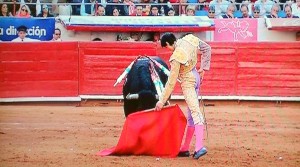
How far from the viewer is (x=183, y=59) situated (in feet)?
22.6

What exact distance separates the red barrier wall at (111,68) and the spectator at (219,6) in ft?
5.98

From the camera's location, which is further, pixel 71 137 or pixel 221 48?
pixel 221 48

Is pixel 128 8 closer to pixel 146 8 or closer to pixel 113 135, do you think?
pixel 146 8

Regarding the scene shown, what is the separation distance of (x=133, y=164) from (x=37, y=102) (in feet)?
24.4

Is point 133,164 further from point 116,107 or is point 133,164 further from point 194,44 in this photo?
point 116,107

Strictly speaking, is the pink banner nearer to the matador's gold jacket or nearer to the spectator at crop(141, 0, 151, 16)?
the spectator at crop(141, 0, 151, 16)

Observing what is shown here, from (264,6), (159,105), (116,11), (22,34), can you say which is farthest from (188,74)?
(264,6)

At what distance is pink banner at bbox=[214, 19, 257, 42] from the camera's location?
50.9 ft

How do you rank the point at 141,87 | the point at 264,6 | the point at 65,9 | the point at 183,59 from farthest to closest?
1. the point at 264,6
2. the point at 65,9
3. the point at 141,87
4. the point at 183,59

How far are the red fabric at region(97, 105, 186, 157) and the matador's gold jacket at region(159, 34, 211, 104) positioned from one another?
0.29m

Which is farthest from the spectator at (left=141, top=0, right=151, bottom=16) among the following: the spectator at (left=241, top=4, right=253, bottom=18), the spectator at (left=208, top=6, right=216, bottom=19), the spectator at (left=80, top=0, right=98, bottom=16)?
the spectator at (left=241, top=4, right=253, bottom=18)

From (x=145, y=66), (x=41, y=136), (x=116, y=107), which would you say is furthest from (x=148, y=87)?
(x=116, y=107)

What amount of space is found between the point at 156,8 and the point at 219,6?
141 cm

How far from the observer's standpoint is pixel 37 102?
13820 millimetres
